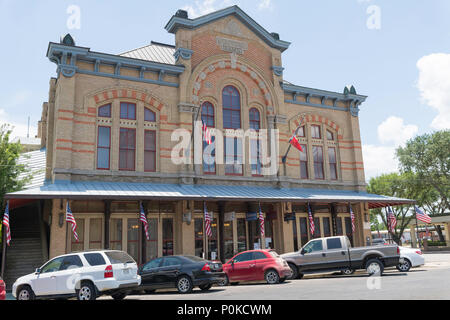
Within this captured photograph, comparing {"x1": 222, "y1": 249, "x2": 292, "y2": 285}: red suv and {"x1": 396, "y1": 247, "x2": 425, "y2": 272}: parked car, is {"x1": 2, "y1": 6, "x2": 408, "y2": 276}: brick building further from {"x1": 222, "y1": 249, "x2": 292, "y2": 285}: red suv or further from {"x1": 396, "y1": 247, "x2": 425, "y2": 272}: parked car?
{"x1": 396, "y1": 247, "x2": 425, "y2": 272}: parked car

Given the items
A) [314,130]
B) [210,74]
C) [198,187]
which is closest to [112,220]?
[198,187]

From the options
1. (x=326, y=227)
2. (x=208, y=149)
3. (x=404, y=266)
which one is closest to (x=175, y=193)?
(x=208, y=149)

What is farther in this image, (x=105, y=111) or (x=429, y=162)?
(x=429, y=162)

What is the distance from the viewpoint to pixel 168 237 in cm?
2036

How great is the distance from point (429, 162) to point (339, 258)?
1451 inches

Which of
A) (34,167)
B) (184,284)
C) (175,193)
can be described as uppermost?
(34,167)

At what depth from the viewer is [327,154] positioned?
86.4ft

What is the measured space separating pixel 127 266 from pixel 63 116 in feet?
31.9

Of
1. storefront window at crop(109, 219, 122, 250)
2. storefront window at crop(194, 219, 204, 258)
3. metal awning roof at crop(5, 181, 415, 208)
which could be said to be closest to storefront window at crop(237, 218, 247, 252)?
metal awning roof at crop(5, 181, 415, 208)

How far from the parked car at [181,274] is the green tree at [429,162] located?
135 feet

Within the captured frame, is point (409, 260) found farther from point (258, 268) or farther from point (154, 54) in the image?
point (154, 54)

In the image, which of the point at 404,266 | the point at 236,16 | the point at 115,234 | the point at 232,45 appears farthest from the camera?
the point at 236,16

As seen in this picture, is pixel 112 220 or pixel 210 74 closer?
pixel 112 220
